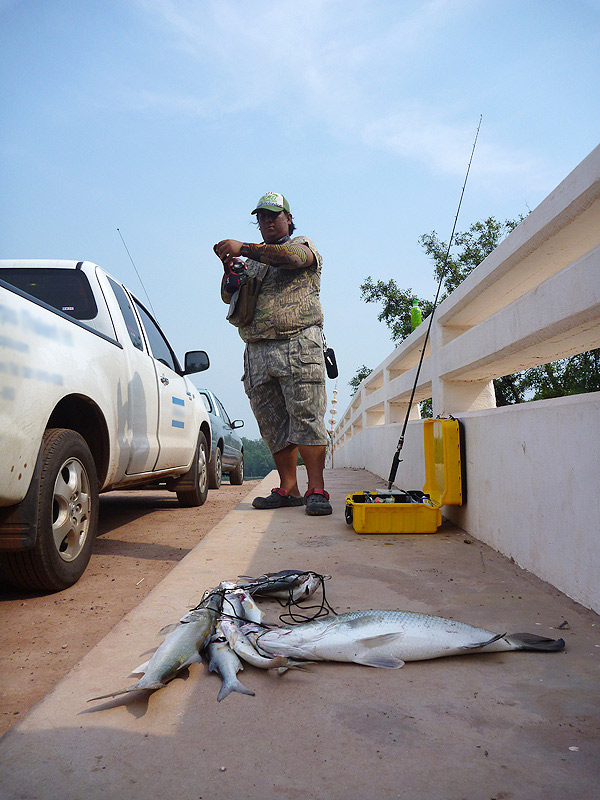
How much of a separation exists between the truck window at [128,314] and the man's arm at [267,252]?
751mm

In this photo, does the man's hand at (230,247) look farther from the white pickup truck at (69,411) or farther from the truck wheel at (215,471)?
the truck wheel at (215,471)

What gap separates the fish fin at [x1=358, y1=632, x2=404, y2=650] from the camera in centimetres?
173

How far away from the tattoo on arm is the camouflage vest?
0.22m

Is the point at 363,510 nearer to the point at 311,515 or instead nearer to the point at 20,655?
the point at 311,515

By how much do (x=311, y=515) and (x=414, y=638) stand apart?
8.37 ft

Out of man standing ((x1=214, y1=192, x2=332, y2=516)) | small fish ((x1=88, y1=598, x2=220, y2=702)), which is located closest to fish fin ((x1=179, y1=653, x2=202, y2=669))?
small fish ((x1=88, y1=598, x2=220, y2=702))

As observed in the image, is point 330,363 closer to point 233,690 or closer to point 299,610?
point 299,610

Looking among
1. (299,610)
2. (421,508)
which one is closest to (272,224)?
(421,508)

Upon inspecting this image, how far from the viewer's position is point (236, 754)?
1272mm

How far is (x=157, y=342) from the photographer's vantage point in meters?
5.07

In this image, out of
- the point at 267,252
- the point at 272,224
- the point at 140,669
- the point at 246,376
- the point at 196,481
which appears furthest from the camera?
the point at 196,481

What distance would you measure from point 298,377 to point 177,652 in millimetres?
2943

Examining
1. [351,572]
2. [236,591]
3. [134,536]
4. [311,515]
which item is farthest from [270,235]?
[236,591]

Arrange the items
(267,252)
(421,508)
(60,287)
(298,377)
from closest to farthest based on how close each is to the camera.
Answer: (421,508) < (60,287) < (267,252) < (298,377)
